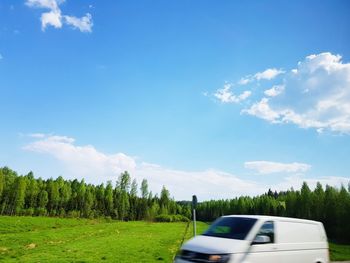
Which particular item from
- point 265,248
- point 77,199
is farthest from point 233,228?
point 77,199

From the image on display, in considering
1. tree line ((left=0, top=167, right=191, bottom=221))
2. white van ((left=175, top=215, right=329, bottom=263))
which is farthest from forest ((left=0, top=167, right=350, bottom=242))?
white van ((left=175, top=215, right=329, bottom=263))

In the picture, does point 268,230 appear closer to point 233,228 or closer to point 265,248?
point 265,248

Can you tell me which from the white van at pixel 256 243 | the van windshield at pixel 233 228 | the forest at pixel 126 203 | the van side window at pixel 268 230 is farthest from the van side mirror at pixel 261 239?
the forest at pixel 126 203

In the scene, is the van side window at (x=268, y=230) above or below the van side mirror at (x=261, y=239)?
above

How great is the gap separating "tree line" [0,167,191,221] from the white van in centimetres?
9480

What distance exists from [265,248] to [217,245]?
1.66 m

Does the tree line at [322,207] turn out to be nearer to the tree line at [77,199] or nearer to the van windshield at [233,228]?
the tree line at [77,199]

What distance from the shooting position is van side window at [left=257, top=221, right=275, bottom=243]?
10898mm

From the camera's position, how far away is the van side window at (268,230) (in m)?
10.9

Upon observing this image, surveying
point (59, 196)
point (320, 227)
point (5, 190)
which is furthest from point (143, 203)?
point (320, 227)

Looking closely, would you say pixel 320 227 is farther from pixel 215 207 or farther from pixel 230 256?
pixel 215 207

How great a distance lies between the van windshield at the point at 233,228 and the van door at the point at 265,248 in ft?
1.18

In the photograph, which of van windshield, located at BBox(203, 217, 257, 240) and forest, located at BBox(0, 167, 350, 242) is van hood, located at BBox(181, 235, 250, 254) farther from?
forest, located at BBox(0, 167, 350, 242)

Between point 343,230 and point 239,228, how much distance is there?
74.8 m
